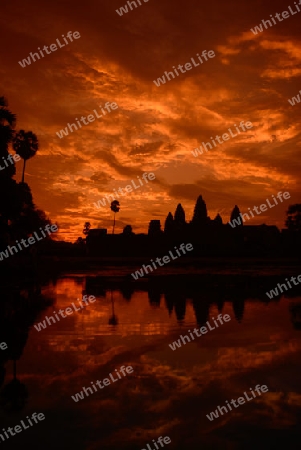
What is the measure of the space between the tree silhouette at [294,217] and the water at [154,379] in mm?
88454

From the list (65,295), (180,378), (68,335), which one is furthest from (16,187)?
(180,378)

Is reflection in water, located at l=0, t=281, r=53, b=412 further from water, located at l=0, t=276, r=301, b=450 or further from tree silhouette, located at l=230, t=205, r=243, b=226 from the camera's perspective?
tree silhouette, located at l=230, t=205, r=243, b=226

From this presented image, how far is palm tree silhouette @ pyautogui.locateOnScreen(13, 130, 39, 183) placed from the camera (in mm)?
47250

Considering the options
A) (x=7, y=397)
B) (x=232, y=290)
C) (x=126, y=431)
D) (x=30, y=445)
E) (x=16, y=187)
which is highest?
(x=16, y=187)

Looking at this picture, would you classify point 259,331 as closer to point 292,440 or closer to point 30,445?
point 292,440

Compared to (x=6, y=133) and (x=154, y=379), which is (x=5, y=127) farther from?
(x=154, y=379)

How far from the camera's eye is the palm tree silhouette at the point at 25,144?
47.2 meters

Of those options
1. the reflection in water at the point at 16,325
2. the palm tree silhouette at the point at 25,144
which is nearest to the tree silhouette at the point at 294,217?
the palm tree silhouette at the point at 25,144

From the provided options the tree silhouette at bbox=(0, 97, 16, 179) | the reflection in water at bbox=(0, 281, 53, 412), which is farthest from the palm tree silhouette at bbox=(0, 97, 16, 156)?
the reflection in water at bbox=(0, 281, 53, 412)

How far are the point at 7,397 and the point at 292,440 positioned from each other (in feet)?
14.5

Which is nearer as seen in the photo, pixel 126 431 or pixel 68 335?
pixel 126 431

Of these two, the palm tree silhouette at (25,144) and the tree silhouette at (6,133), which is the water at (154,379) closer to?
the tree silhouette at (6,133)

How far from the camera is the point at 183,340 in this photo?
11891mm

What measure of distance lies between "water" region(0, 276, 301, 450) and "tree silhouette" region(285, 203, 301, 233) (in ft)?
290
